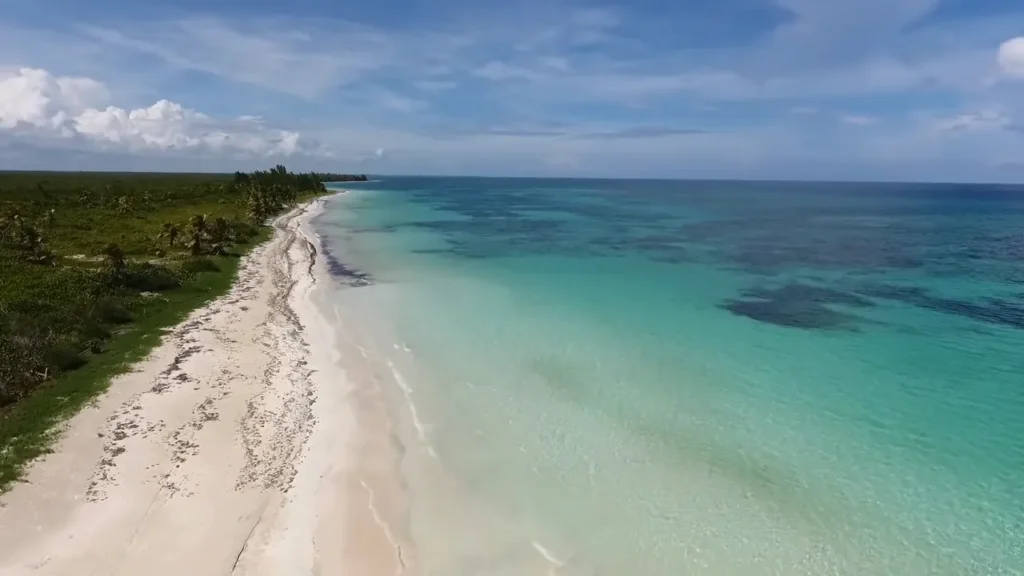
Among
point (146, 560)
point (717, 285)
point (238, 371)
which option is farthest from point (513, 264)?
point (146, 560)

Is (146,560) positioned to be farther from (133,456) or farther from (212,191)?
(212,191)

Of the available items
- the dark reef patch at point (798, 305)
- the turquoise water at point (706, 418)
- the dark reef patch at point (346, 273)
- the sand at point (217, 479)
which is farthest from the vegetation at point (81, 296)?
the dark reef patch at point (798, 305)

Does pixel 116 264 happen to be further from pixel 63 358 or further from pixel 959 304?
pixel 959 304

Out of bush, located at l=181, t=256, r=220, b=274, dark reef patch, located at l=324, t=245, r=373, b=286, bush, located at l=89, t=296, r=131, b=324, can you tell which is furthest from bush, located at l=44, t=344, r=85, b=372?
dark reef patch, located at l=324, t=245, r=373, b=286

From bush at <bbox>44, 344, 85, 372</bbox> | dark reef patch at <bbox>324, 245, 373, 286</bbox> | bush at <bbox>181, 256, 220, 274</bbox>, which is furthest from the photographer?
dark reef patch at <bbox>324, 245, 373, 286</bbox>

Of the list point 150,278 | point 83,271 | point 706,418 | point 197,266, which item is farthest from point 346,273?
point 706,418

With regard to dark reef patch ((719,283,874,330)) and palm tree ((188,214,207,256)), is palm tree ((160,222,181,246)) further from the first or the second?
dark reef patch ((719,283,874,330))

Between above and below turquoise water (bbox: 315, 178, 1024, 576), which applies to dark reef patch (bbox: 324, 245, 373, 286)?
above
